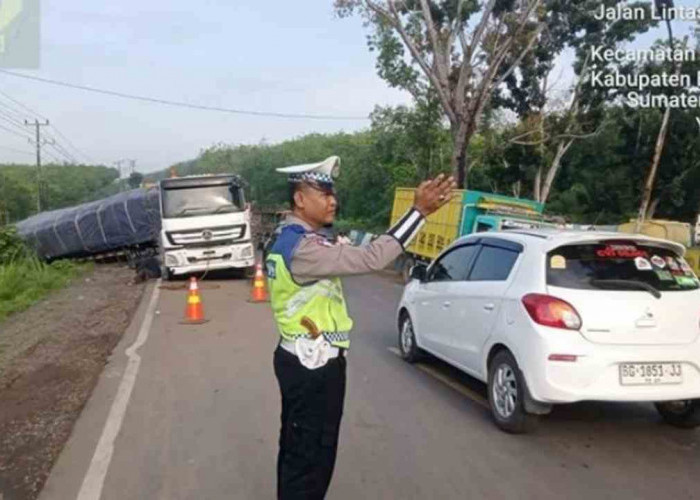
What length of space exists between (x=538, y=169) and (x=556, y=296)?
98.8ft

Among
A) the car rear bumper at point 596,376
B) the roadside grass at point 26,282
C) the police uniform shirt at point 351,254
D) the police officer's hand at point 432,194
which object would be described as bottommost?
the roadside grass at point 26,282

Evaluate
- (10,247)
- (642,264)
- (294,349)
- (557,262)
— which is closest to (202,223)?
(10,247)

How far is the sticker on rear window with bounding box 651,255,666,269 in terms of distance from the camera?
554 centimetres

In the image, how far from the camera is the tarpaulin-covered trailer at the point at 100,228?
78.2ft

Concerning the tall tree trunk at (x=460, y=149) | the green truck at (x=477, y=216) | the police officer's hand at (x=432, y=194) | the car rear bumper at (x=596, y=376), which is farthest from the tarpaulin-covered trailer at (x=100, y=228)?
the police officer's hand at (x=432, y=194)

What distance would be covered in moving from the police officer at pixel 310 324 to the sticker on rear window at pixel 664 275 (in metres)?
3.17

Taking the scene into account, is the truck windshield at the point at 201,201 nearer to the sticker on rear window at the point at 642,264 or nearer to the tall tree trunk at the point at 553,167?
the sticker on rear window at the point at 642,264

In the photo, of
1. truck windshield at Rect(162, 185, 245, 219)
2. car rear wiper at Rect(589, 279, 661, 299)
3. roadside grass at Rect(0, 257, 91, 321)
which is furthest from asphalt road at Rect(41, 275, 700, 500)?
truck windshield at Rect(162, 185, 245, 219)

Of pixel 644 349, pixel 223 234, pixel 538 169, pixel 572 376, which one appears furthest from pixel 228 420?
pixel 538 169

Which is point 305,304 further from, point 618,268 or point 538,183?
point 538,183

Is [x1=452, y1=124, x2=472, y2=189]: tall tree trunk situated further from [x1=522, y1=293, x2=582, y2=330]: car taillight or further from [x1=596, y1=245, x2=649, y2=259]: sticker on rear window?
[x1=522, y1=293, x2=582, y2=330]: car taillight

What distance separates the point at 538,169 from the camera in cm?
3419

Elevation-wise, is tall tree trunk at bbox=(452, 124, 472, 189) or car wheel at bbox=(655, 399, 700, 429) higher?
tall tree trunk at bbox=(452, 124, 472, 189)

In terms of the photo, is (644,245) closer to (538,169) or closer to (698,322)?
(698,322)
